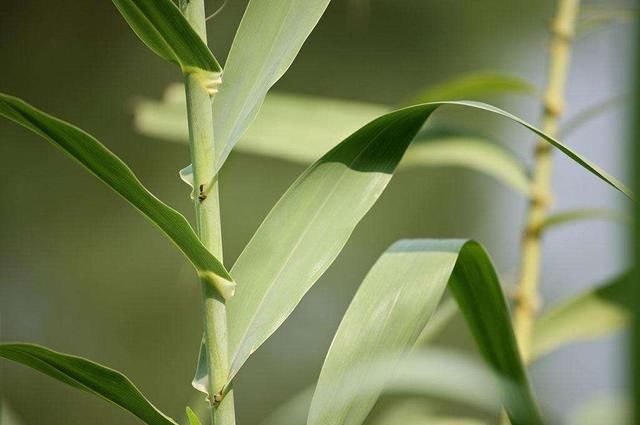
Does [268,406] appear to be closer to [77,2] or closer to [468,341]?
[468,341]

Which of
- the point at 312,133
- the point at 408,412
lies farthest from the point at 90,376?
the point at 408,412

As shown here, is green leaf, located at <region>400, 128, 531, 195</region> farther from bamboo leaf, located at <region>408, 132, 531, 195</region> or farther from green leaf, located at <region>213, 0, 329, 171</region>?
green leaf, located at <region>213, 0, 329, 171</region>

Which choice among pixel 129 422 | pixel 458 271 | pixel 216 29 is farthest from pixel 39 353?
pixel 129 422

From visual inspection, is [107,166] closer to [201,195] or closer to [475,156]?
[201,195]

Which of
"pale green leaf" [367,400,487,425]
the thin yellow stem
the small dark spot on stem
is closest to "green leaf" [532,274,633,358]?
the thin yellow stem

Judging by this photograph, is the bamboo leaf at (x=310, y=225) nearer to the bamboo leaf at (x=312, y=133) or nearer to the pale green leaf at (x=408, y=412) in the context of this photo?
the bamboo leaf at (x=312, y=133)

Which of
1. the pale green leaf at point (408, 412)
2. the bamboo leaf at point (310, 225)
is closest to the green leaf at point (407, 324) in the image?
the bamboo leaf at point (310, 225)
